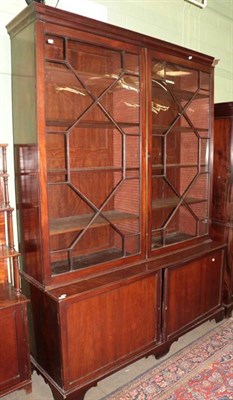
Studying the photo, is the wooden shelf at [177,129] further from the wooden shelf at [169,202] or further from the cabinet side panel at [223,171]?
the wooden shelf at [169,202]

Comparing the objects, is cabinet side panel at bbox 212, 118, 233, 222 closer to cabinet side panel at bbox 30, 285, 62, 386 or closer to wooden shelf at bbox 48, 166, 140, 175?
wooden shelf at bbox 48, 166, 140, 175

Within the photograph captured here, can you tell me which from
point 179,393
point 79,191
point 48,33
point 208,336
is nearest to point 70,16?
point 48,33

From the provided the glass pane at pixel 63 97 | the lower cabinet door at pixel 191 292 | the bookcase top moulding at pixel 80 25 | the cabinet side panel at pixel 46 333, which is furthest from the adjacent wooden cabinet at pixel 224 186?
the cabinet side panel at pixel 46 333

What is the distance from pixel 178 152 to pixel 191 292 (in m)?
1.12

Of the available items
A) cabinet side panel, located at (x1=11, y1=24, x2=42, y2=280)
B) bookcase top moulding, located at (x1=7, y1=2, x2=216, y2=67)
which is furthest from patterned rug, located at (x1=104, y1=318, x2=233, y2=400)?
bookcase top moulding, located at (x1=7, y1=2, x2=216, y2=67)

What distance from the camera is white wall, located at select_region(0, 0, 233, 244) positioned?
6.33 ft

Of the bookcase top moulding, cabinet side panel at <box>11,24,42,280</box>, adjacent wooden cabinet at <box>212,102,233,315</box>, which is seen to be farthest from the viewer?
adjacent wooden cabinet at <box>212,102,233,315</box>

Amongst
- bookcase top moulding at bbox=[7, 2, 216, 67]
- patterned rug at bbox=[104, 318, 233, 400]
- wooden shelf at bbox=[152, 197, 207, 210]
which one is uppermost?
bookcase top moulding at bbox=[7, 2, 216, 67]

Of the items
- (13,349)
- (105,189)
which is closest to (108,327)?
(13,349)

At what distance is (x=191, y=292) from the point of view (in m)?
2.41

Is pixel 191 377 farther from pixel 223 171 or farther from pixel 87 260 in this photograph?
pixel 223 171

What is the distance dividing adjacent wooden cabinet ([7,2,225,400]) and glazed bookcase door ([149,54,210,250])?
10 millimetres

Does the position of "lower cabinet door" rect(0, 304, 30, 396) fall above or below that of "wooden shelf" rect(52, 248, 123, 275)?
below

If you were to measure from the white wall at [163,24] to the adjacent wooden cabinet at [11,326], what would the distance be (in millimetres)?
229
